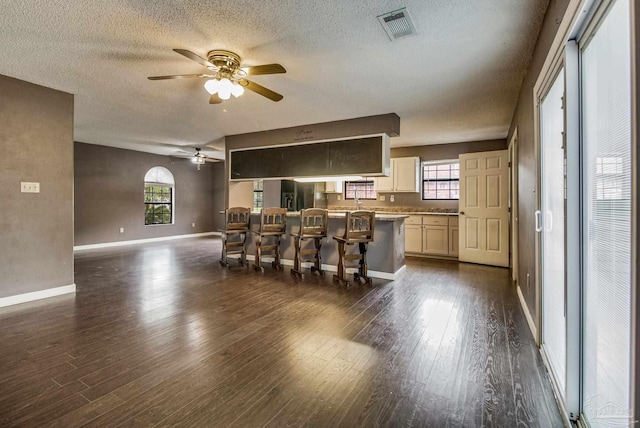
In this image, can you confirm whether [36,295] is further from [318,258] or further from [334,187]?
[334,187]

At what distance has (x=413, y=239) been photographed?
646 centimetres

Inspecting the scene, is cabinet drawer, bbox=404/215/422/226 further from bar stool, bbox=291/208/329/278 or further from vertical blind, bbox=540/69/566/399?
vertical blind, bbox=540/69/566/399

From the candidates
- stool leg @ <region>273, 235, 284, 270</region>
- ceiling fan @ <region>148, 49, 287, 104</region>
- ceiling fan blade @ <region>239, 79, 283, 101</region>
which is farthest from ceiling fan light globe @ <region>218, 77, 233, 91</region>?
stool leg @ <region>273, 235, 284, 270</region>

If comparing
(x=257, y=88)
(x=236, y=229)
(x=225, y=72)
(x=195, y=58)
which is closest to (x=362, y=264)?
(x=236, y=229)

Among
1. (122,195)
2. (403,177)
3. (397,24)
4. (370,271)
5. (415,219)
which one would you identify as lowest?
(370,271)

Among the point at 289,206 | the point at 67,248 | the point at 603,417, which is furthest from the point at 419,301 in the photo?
the point at 67,248

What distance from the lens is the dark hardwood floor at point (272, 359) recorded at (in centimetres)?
159

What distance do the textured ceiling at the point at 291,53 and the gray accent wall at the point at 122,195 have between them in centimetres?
330

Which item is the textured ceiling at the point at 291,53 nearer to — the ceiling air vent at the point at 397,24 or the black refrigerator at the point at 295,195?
the ceiling air vent at the point at 397,24

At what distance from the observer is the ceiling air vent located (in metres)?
2.16

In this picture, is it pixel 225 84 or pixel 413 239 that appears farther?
pixel 413 239

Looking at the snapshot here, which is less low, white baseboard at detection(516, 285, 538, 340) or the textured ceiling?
the textured ceiling

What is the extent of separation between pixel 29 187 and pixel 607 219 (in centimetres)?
494

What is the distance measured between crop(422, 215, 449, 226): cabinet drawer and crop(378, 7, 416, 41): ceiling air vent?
14.6ft
